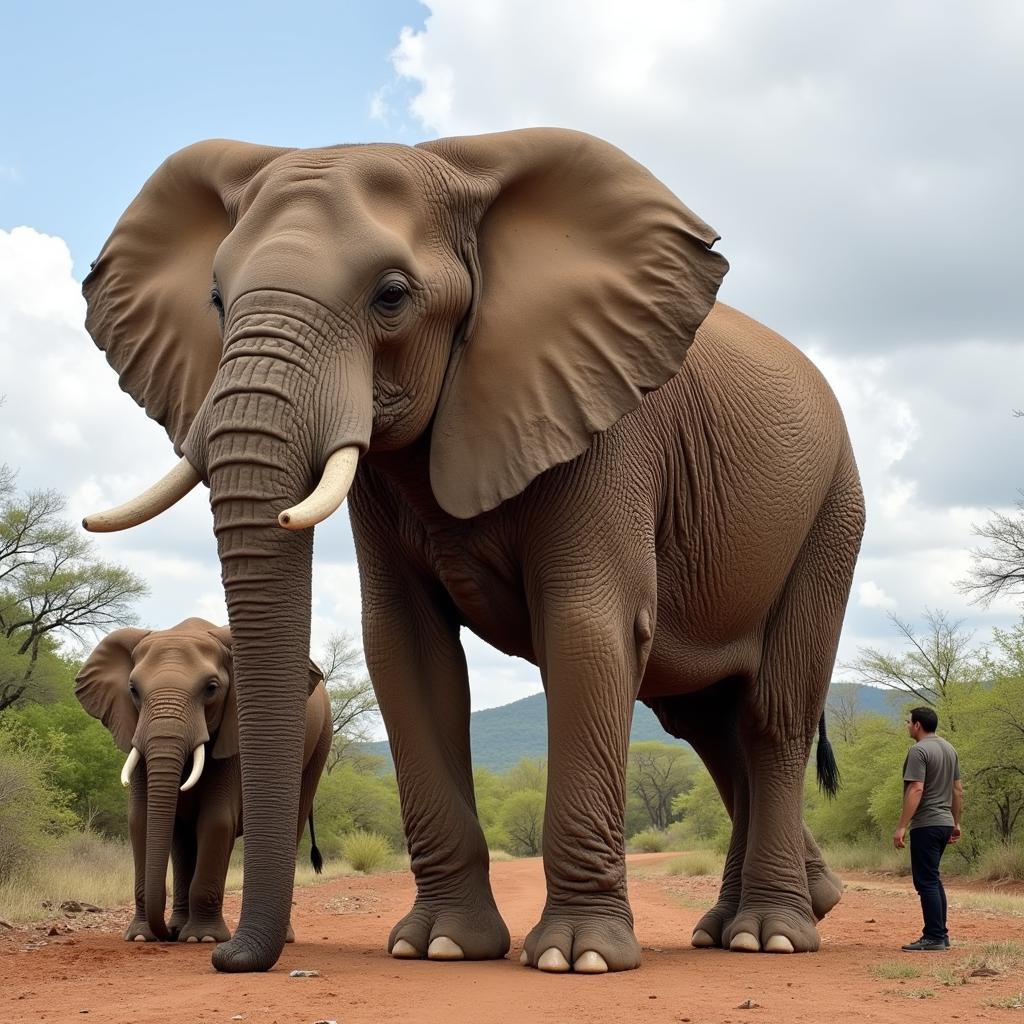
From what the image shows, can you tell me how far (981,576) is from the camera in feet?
93.7

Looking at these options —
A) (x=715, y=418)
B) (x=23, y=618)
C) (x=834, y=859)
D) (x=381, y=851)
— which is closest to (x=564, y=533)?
(x=715, y=418)

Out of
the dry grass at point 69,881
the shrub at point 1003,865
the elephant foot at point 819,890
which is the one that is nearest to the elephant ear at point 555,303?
the elephant foot at point 819,890

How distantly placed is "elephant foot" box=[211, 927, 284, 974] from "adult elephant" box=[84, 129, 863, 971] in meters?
0.01

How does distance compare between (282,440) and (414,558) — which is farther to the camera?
(414,558)

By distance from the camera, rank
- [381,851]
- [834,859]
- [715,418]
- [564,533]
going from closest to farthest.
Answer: [564,533] → [715,418] → [381,851] → [834,859]

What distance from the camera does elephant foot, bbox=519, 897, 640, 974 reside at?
7.07m

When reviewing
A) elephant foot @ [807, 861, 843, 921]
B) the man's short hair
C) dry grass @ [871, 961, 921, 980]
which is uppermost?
the man's short hair

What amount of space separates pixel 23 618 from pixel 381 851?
11844mm

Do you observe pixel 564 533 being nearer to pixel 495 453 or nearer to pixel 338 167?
pixel 495 453

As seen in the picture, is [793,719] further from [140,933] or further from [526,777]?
[526,777]

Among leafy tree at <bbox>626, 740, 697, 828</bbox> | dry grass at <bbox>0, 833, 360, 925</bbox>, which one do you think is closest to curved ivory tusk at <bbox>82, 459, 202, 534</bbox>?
dry grass at <bbox>0, 833, 360, 925</bbox>

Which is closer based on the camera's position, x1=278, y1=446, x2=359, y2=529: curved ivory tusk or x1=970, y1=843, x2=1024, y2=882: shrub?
x1=278, y1=446, x2=359, y2=529: curved ivory tusk

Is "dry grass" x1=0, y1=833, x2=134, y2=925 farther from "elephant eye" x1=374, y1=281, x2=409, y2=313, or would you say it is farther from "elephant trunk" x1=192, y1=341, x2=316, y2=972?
"elephant eye" x1=374, y1=281, x2=409, y2=313

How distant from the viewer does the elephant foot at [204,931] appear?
10.1 meters
